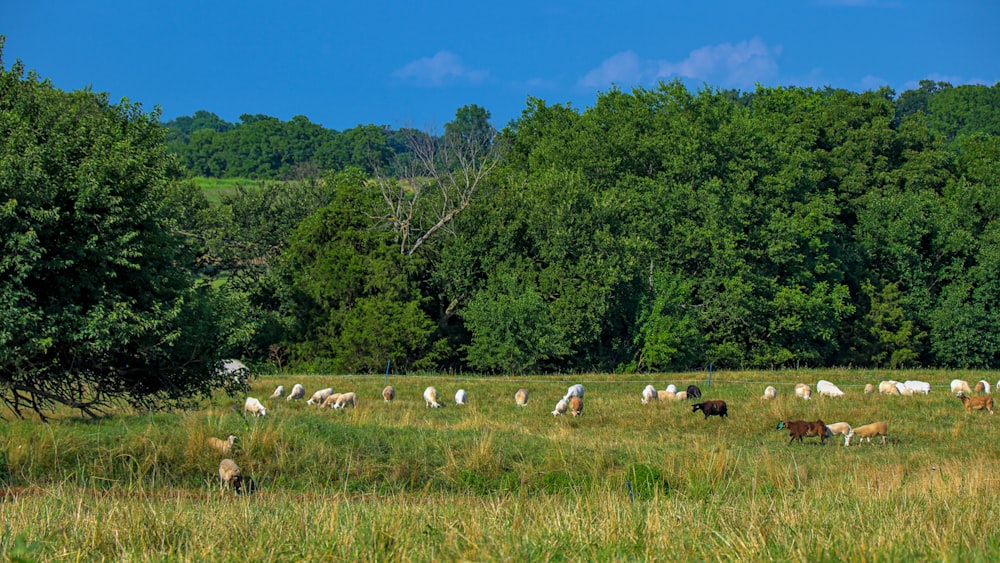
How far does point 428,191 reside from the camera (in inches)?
2098

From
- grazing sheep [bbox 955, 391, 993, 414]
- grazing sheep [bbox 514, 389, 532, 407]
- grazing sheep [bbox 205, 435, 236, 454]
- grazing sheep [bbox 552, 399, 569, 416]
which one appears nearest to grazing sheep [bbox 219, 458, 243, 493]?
grazing sheep [bbox 205, 435, 236, 454]

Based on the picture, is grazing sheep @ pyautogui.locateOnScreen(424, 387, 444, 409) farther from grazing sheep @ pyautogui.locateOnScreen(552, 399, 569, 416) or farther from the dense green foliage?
the dense green foliage

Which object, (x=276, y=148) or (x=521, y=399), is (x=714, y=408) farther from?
(x=276, y=148)

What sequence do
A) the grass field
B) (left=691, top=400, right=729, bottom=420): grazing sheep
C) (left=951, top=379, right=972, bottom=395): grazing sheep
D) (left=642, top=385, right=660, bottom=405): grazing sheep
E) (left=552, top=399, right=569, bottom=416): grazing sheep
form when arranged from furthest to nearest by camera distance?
1. (left=951, top=379, right=972, bottom=395): grazing sheep
2. (left=642, top=385, right=660, bottom=405): grazing sheep
3. (left=552, top=399, right=569, bottom=416): grazing sheep
4. (left=691, top=400, right=729, bottom=420): grazing sheep
5. the grass field

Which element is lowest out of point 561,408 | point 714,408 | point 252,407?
point 561,408

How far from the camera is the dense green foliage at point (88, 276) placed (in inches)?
626

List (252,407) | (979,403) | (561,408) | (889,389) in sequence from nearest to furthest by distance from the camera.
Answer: (252,407) < (561,408) < (979,403) < (889,389)

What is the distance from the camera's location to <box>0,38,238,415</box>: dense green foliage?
1591 cm

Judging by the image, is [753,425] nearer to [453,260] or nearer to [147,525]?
[147,525]

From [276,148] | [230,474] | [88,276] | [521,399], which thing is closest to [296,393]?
[521,399]

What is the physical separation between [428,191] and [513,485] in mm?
41716

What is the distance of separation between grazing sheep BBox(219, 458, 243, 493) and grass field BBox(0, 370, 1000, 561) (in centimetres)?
43

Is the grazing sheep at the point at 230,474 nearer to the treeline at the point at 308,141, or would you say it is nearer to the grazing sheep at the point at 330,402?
the grazing sheep at the point at 330,402

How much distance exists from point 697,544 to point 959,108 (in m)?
146
